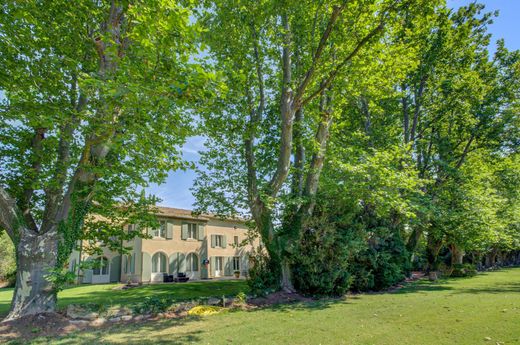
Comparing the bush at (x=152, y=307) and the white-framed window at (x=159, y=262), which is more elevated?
the white-framed window at (x=159, y=262)

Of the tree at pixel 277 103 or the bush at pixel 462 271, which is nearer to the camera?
the tree at pixel 277 103

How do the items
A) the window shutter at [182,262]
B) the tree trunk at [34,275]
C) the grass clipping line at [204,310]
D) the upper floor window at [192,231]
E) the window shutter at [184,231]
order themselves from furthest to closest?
the upper floor window at [192,231]
the window shutter at [184,231]
the window shutter at [182,262]
the grass clipping line at [204,310]
the tree trunk at [34,275]

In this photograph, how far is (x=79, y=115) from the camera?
7.70m

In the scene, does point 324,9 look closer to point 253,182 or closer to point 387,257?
point 253,182

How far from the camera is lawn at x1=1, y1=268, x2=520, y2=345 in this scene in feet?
20.5

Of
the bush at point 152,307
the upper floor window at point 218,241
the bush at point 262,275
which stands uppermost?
the upper floor window at point 218,241

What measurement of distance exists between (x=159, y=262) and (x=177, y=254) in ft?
5.91

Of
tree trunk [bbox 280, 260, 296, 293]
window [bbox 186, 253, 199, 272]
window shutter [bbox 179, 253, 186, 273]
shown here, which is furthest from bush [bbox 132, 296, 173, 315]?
window [bbox 186, 253, 199, 272]

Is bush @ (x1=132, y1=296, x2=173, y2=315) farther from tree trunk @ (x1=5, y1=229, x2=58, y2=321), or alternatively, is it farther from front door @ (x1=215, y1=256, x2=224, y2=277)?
front door @ (x1=215, y1=256, x2=224, y2=277)

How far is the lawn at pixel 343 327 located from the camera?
624 cm

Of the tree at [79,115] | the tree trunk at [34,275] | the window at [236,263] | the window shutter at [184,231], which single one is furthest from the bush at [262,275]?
the window at [236,263]

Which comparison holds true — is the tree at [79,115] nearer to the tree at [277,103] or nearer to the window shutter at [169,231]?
the tree at [277,103]

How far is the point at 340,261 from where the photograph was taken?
1301cm

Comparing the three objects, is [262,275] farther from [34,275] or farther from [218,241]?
[218,241]
